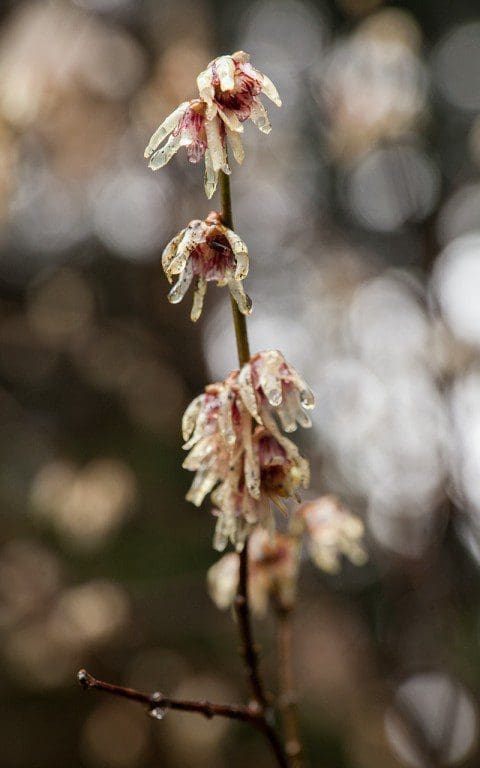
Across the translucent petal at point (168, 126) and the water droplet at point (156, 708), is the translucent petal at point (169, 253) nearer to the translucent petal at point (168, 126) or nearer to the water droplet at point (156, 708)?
the translucent petal at point (168, 126)

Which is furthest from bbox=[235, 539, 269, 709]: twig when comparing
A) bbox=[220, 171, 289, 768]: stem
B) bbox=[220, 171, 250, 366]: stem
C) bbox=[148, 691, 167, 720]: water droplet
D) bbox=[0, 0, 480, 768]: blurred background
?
bbox=[0, 0, 480, 768]: blurred background

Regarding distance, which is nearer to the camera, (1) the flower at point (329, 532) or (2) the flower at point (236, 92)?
(2) the flower at point (236, 92)

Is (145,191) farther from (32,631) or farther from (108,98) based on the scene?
(32,631)

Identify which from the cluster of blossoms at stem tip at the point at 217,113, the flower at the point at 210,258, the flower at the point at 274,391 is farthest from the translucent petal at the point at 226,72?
the flower at the point at 274,391

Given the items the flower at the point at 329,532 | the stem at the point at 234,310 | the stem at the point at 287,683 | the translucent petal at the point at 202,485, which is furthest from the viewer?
the flower at the point at 329,532

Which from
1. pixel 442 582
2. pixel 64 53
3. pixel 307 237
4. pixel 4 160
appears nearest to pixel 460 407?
pixel 442 582

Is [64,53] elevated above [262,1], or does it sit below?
below
